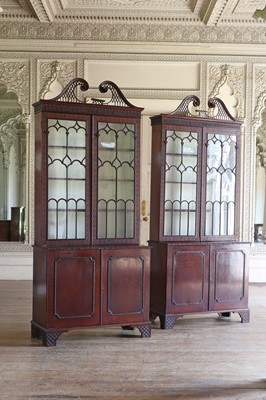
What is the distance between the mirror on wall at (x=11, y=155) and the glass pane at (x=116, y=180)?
5523 mm

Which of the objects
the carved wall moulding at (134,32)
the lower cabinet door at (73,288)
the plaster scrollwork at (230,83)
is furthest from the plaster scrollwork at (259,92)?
the lower cabinet door at (73,288)

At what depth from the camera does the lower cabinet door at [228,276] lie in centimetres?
566

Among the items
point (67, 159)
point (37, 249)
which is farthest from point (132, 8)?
point (37, 249)

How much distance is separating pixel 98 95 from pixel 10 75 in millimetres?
1424

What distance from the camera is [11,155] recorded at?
11.0m

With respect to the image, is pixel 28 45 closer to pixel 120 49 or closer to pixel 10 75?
pixel 10 75

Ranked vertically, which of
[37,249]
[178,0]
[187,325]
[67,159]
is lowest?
[187,325]

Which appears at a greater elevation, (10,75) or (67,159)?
(10,75)

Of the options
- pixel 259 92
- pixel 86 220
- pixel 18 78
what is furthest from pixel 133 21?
pixel 86 220

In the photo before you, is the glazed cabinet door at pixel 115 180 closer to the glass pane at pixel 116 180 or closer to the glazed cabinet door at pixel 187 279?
the glass pane at pixel 116 180

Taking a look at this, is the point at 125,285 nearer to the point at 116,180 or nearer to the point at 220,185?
the point at 116,180

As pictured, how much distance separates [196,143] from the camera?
569 cm

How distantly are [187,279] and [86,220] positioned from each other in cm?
132

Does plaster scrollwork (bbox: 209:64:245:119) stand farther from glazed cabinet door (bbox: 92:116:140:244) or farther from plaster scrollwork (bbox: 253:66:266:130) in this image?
glazed cabinet door (bbox: 92:116:140:244)
